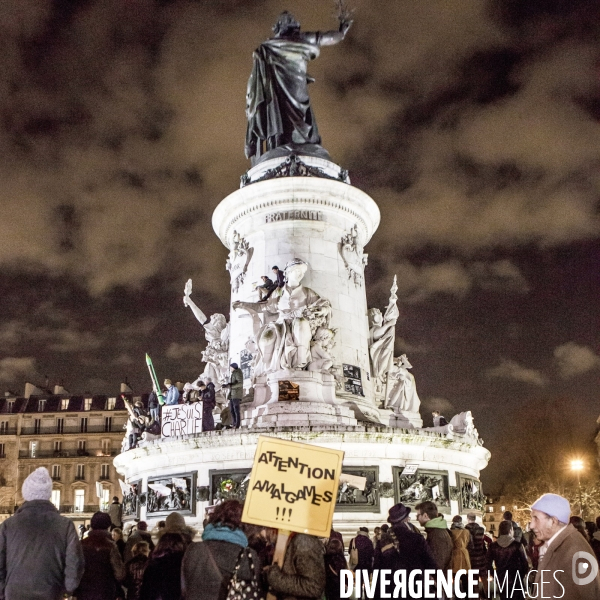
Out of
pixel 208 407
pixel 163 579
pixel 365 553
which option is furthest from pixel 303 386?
pixel 163 579

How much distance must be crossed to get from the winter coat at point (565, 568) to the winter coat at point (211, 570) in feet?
7.48

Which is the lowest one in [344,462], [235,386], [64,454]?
[344,462]

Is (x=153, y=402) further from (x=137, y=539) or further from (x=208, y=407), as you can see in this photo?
(x=137, y=539)

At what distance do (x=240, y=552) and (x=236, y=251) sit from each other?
18.3 metres

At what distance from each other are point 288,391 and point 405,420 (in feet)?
15.6

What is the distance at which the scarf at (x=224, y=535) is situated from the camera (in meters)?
6.40

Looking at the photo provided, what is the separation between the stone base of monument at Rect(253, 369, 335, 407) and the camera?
20156 mm

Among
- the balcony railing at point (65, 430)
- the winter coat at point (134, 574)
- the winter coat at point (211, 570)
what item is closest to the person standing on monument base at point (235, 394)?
the winter coat at point (134, 574)

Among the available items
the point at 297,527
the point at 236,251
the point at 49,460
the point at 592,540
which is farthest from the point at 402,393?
the point at 49,460

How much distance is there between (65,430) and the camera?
225 ft

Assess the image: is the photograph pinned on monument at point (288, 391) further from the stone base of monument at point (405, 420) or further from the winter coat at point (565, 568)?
the winter coat at point (565, 568)

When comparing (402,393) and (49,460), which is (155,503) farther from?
(49,460)

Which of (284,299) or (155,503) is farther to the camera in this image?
(284,299)

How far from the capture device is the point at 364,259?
24.8 metres
